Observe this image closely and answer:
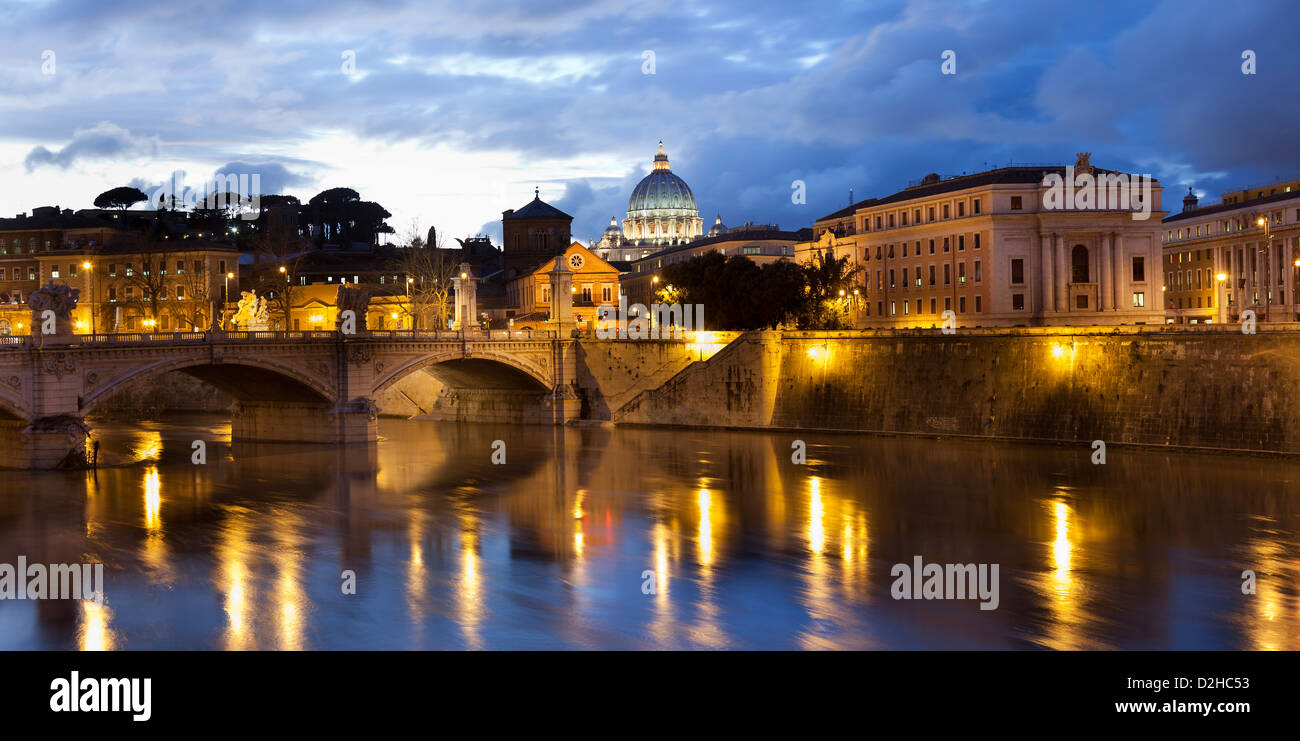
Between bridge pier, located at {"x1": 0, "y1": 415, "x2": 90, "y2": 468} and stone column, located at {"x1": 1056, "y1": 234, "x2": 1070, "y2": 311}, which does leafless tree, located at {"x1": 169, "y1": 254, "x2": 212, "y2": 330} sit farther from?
stone column, located at {"x1": 1056, "y1": 234, "x2": 1070, "y2": 311}

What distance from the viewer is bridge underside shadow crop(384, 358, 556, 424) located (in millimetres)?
65750

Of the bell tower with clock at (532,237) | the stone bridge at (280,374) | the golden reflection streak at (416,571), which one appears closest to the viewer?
the golden reflection streak at (416,571)

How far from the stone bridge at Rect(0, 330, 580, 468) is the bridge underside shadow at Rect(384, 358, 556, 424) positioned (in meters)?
0.10

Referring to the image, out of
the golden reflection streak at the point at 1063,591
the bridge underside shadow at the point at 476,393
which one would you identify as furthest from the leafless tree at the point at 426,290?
the golden reflection streak at the point at 1063,591

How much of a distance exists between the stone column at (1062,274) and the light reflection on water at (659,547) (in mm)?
26744

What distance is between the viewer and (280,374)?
54031 mm

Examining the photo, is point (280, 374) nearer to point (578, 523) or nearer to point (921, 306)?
point (578, 523)

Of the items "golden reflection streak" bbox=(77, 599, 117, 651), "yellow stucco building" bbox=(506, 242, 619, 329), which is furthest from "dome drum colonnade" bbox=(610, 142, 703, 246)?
"golden reflection streak" bbox=(77, 599, 117, 651)

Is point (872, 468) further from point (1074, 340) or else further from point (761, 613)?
point (761, 613)

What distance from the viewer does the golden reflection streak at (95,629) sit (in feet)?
75.5

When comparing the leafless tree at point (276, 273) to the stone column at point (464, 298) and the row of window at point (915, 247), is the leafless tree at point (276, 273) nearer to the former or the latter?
the stone column at point (464, 298)

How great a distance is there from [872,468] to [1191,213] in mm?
63827

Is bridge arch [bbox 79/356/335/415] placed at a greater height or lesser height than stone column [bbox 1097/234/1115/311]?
lesser
